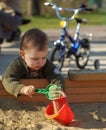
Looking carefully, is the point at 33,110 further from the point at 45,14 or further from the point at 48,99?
the point at 45,14

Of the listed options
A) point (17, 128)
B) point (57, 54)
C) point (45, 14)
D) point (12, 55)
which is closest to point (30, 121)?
point (17, 128)

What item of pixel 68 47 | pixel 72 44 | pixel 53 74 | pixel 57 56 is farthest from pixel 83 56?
pixel 53 74

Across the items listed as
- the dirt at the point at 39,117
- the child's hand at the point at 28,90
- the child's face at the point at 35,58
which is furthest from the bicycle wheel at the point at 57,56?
the child's hand at the point at 28,90

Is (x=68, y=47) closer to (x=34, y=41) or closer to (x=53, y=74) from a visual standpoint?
(x=53, y=74)

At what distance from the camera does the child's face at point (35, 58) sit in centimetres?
489

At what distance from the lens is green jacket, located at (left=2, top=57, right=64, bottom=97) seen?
5004 mm

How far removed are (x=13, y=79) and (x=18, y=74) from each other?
102mm

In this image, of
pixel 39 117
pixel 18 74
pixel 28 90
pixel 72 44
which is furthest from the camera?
pixel 72 44

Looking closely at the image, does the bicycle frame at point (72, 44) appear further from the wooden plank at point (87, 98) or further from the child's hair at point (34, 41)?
the child's hair at point (34, 41)

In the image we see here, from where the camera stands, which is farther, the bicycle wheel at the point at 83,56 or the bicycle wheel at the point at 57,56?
the bicycle wheel at the point at 83,56

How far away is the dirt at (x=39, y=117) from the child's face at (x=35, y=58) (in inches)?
17.7

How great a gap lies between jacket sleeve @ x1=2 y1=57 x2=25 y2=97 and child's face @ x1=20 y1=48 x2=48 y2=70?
0.16 meters

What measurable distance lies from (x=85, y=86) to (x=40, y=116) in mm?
652

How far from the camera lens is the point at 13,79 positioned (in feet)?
16.6
